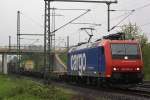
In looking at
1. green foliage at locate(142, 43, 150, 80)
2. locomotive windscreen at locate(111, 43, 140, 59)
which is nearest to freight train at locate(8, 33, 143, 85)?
locomotive windscreen at locate(111, 43, 140, 59)

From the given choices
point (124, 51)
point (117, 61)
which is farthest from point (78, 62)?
point (117, 61)

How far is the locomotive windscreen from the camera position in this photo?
106ft

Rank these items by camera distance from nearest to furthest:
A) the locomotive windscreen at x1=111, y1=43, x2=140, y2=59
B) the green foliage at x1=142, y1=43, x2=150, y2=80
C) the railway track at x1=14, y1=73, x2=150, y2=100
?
the railway track at x1=14, y1=73, x2=150, y2=100
the locomotive windscreen at x1=111, y1=43, x2=140, y2=59
the green foliage at x1=142, y1=43, x2=150, y2=80

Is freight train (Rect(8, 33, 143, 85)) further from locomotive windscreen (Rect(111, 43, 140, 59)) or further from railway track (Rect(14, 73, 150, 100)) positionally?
railway track (Rect(14, 73, 150, 100))

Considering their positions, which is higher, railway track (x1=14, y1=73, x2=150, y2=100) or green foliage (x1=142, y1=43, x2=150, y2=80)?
green foliage (x1=142, y1=43, x2=150, y2=80)

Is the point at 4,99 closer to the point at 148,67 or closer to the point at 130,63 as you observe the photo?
the point at 130,63

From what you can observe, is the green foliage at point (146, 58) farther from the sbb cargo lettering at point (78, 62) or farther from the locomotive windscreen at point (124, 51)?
the locomotive windscreen at point (124, 51)

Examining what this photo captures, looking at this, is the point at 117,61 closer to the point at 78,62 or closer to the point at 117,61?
the point at 117,61

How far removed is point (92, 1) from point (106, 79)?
A: 1074 cm

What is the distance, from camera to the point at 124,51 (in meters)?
32.5

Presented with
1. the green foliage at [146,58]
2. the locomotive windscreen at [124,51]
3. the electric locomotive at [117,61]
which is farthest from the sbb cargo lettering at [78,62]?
the green foliage at [146,58]

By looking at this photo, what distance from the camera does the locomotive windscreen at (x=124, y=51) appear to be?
32.2 metres

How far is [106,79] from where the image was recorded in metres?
32.2

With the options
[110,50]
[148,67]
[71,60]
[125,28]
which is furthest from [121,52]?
[125,28]
